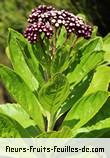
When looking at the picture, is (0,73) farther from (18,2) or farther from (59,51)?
(18,2)

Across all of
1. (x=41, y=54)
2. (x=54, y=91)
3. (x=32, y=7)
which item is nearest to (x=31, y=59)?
(x=41, y=54)

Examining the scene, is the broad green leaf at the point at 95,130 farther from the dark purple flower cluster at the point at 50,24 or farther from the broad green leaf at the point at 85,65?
the dark purple flower cluster at the point at 50,24

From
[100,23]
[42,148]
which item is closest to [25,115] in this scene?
[42,148]

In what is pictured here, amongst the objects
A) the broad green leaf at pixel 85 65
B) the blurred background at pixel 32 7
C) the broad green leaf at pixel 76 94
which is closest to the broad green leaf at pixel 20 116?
the broad green leaf at pixel 76 94

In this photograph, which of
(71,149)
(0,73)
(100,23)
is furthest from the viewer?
(100,23)

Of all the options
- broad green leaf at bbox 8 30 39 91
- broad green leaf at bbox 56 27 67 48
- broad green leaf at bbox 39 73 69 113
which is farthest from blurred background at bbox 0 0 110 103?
broad green leaf at bbox 39 73 69 113

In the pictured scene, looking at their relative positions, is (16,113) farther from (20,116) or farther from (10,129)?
(10,129)
